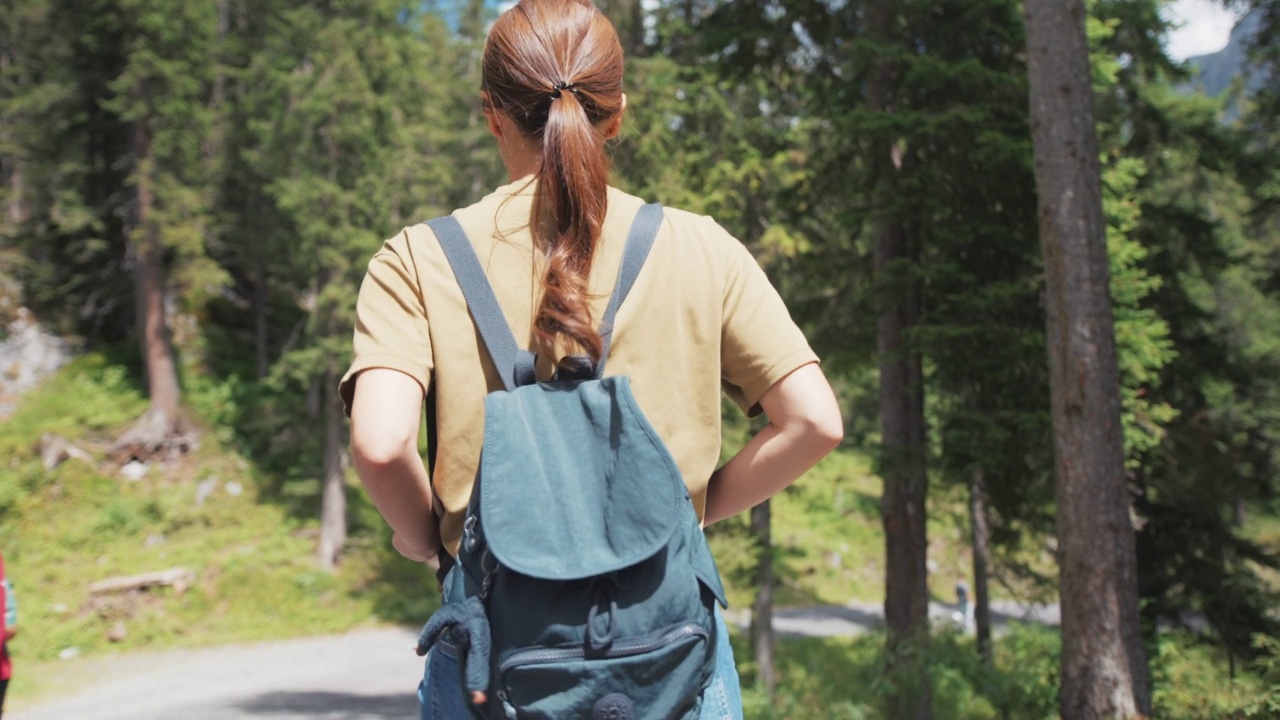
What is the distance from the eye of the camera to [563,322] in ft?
4.92

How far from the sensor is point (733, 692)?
161cm

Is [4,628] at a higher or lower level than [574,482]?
lower

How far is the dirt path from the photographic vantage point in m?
12.5


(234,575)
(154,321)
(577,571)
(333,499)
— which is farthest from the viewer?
(154,321)

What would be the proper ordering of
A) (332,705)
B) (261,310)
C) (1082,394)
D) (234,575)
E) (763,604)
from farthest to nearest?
1. (261,310)
2. (234,575)
3. (763,604)
4. (332,705)
5. (1082,394)

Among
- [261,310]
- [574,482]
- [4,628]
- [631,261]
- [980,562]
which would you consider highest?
[261,310]

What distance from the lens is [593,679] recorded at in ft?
4.41

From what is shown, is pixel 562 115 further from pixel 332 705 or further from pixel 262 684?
pixel 262 684

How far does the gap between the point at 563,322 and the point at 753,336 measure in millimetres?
348

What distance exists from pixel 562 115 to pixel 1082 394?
22.2 ft

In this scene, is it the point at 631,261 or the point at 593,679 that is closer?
the point at 593,679

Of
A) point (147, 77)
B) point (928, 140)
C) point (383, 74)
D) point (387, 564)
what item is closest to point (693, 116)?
point (928, 140)

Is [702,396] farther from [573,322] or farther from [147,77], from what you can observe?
[147,77]

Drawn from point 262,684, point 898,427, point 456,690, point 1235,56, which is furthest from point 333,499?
point 456,690
